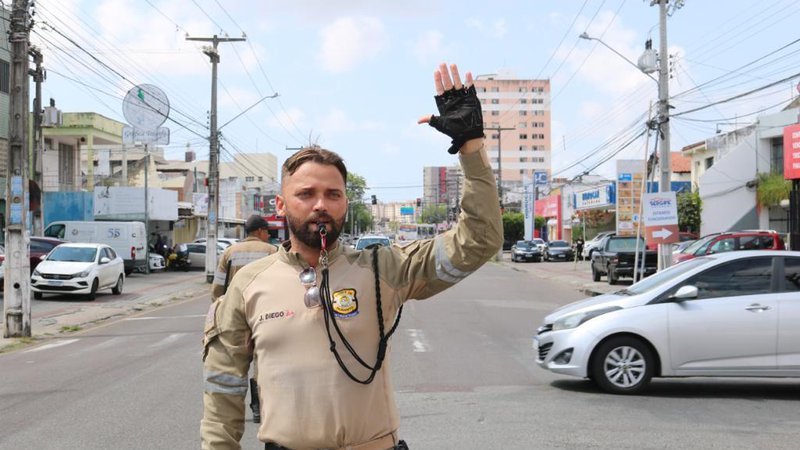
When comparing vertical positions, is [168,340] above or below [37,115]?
below

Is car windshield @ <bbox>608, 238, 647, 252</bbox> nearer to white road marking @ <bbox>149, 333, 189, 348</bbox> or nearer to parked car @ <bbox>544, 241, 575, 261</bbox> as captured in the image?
white road marking @ <bbox>149, 333, 189, 348</bbox>

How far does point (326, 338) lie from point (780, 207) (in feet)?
128

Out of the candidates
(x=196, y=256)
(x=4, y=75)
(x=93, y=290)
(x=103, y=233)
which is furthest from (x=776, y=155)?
(x=4, y=75)

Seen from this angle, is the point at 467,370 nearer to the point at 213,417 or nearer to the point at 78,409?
the point at 78,409

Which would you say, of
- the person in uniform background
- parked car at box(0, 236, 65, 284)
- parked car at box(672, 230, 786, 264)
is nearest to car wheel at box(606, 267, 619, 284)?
parked car at box(672, 230, 786, 264)

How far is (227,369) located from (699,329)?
21.9ft

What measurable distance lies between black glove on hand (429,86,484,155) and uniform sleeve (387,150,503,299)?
0.26 feet

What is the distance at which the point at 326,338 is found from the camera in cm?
264

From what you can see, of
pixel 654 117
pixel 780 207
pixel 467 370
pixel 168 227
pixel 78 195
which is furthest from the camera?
pixel 168 227

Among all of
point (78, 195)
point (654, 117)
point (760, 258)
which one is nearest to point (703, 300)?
point (760, 258)

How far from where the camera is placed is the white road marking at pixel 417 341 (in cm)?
1191

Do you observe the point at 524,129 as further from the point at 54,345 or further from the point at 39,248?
the point at 54,345

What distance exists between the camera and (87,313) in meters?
19.3

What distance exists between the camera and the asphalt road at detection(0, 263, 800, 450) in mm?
6516
